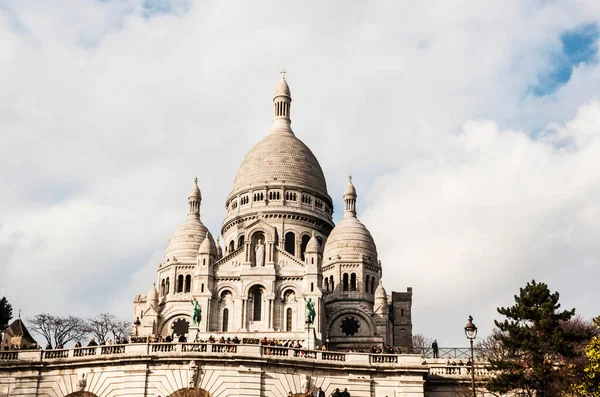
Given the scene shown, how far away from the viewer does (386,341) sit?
8388 cm

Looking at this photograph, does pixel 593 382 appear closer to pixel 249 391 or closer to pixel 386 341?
pixel 249 391

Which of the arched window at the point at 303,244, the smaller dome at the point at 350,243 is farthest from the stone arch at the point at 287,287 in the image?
the arched window at the point at 303,244

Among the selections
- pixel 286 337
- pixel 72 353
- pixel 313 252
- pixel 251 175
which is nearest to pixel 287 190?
pixel 251 175

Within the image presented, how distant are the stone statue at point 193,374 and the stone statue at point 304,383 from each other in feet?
15.0

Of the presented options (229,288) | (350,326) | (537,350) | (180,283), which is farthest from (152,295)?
(537,350)

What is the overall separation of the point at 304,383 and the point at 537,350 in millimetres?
10012

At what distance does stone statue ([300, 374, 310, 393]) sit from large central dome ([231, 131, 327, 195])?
62015 mm

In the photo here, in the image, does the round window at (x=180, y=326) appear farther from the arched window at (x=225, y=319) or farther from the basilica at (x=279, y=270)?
the arched window at (x=225, y=319)

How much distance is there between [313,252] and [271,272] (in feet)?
14.5

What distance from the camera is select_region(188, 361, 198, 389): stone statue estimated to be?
3653 cm

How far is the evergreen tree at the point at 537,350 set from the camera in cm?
3609

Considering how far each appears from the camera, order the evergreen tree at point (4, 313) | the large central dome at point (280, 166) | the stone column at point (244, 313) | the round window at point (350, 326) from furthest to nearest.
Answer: the large central dome at point (280, 166), the round window at point (350, 326), the stone column at point (244, 313), the evergreen tree at point (4, 313)

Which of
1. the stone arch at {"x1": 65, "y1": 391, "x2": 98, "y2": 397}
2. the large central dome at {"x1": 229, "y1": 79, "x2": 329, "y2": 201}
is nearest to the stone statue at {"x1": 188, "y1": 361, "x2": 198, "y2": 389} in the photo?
the stone arch at {"x1": 65, "y1": 391, "x2": 98, "y2": 397}

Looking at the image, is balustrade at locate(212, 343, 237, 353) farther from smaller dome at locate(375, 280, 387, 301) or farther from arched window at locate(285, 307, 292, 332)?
smaller dome at locate(375, 280, 387, 301)
